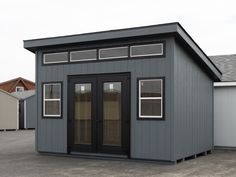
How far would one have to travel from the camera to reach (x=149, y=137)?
1101cm

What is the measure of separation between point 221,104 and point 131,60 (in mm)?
5513

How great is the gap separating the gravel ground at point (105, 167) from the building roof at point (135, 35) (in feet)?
10.3

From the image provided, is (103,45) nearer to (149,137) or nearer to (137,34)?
(137,34)

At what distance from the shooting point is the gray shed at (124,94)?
10.8 metres

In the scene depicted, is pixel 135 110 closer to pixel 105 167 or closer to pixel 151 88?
pixel 151 88

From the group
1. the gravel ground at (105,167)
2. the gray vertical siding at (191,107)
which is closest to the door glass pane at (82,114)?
the gravel ground at (105,167)

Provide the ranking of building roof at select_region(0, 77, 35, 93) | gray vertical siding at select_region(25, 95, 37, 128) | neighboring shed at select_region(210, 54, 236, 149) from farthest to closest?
building roof at select_region(0, 77, 35, 93) → gray vertical siding at select_region(25, 95, 37, 128) → neighboring shed at select_region(210, 54, 236, 149)

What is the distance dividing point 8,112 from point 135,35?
1914cm

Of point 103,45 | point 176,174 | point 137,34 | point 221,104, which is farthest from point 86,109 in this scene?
point 221,104

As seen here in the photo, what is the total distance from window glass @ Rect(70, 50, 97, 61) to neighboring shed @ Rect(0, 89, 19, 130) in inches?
662

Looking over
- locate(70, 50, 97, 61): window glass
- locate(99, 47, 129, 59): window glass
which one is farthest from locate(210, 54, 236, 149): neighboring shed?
locate(70, 50, 97, 61): window glass

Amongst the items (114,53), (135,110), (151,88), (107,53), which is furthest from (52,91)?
(151,88)

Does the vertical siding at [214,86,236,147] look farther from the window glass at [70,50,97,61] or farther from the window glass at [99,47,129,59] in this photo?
the window glass at [70,50,97,61]

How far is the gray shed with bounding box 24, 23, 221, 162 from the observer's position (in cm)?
1084
